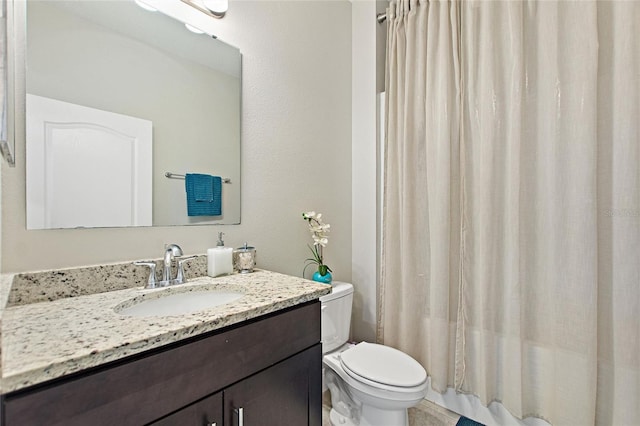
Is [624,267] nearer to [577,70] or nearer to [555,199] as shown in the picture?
[555,199]

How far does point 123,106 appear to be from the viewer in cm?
113

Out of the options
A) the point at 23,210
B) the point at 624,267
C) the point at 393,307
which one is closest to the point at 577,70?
the point at 624,267

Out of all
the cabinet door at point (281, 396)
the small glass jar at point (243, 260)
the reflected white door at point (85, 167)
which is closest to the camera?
the cabinet door at point (281, 396)

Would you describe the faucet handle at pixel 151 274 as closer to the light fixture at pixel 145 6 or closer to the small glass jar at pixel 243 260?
the small glass jar at pixel 243 260

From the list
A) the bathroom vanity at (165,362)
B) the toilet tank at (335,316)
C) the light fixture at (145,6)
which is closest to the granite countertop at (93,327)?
the bathroom vanity at (165,362)

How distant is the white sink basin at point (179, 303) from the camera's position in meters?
0.98

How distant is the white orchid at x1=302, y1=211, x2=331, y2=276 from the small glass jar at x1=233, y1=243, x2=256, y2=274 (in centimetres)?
44

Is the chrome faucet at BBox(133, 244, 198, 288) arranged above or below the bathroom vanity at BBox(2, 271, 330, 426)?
above

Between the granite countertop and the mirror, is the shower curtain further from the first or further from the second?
the mirror

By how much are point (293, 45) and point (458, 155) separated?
3.64 ft

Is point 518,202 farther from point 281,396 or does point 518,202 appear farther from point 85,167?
point 85,167

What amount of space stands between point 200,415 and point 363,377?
82 cm

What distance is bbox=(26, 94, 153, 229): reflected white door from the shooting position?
3.14 ft

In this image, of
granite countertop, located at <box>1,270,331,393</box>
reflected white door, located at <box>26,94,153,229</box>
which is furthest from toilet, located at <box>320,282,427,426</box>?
reflected white door, located at <box>26,94,153,229</box>
